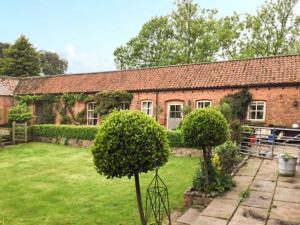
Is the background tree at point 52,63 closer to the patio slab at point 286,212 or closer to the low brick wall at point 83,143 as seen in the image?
the low brick wall at point 83,143

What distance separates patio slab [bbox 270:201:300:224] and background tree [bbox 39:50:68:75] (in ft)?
191

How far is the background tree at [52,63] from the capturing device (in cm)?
5750

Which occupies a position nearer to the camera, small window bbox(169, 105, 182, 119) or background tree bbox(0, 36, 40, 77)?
small window bbox(169, 105, 182, 119)

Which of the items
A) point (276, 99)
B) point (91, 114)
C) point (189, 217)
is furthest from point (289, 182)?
point (91, 114)

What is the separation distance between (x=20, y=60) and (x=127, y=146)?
43.0 metres

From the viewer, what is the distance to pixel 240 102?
51.8ft

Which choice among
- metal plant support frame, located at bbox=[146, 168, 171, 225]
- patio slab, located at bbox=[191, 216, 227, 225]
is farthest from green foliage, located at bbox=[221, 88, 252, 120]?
patio slab, located at bbox=[191, 216, 227, 225]

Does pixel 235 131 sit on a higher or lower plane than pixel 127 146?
lower

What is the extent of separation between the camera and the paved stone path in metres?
4.90

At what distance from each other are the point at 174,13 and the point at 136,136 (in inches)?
1364

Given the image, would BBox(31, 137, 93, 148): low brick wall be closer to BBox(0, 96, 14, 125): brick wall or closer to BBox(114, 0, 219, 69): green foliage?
BBox(0, 96, 14, 125): brick wall

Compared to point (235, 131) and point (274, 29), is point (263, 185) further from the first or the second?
point (274, 29)

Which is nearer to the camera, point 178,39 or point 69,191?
point 69,191

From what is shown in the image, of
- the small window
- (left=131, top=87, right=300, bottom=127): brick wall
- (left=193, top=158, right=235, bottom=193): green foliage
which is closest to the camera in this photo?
(left=193, top=158, right=235, bottom=193): green foliage
